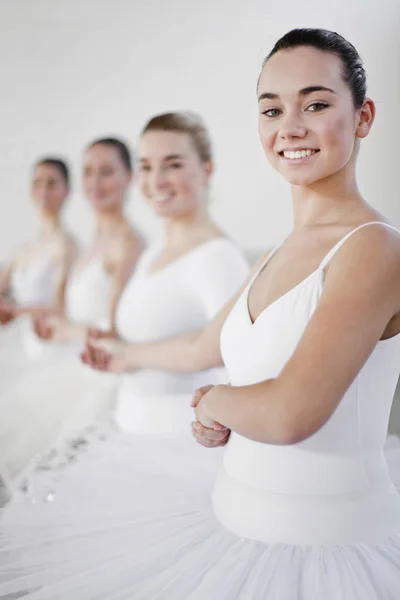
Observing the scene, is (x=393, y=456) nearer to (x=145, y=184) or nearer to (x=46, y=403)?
(x=145, y=184)

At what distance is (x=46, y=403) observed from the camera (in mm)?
1856

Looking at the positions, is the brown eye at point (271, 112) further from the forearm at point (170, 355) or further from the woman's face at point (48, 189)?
the woman's face at point (48, 189)

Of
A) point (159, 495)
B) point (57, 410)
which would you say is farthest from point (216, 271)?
point (57, 410)

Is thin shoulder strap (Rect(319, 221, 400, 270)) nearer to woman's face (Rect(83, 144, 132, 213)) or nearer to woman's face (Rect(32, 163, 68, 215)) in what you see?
woman's face (Rect(83, 144, 132, 213))

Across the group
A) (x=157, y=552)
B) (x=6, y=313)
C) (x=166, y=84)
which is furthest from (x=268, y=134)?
(x=6, y=313)

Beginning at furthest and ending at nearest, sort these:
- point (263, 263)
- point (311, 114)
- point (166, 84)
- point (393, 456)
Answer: point (166, 84), point (393, 456), point (263, 263), point (311, 114)

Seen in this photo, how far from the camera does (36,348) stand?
215 cm

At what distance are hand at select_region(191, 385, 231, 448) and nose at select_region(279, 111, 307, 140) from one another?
280mm

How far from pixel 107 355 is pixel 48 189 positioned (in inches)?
37.8

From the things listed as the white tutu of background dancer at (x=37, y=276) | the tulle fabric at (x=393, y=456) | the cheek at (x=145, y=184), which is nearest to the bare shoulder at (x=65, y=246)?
the white tutu of background dancer at (x=37, y=276)

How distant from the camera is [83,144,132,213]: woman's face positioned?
1.93 m

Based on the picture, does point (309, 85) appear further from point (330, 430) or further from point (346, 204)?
point (330, 430)

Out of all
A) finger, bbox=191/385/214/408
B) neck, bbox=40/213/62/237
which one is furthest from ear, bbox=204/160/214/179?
neck, bbox=40/213/62/237

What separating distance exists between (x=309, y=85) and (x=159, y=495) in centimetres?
52
